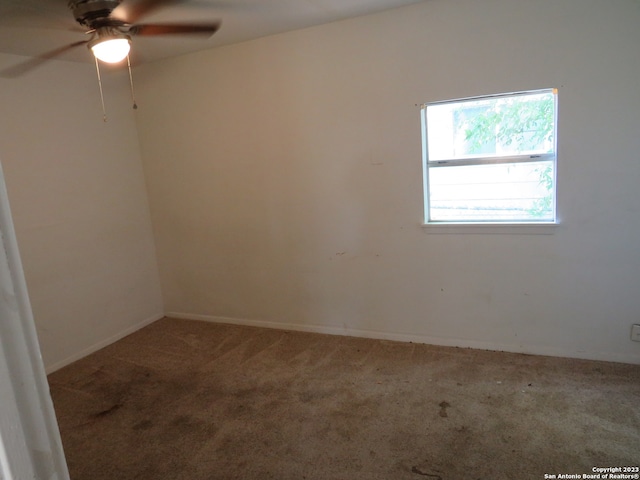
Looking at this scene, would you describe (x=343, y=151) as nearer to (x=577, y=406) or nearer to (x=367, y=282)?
(x=367, y=282)

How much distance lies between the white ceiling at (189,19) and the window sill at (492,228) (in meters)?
1.60

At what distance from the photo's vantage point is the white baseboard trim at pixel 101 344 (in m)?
3.42

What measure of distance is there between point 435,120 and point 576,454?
227 cm

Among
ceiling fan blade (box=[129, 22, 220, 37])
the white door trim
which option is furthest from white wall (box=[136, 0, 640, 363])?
the white door trim

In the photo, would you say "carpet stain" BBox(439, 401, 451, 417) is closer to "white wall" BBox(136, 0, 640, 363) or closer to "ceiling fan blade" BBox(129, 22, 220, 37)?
"white wall" BBox(136, 0, 640, 363)

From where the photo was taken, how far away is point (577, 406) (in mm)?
2426

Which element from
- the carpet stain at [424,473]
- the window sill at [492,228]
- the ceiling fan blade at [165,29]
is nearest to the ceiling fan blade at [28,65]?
the ceiling fan blade at [165,29]

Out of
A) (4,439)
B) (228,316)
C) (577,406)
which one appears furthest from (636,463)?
(228,316)

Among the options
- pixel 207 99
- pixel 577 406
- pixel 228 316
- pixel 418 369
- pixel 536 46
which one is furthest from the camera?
pixel 228 316

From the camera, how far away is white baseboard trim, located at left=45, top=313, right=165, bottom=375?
11.2ft

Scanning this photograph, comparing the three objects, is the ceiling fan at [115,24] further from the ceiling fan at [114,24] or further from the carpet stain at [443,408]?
the carpet stain at [443,408]

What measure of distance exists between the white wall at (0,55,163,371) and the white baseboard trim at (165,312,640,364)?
2.44 feet

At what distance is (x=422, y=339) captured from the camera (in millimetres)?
3367

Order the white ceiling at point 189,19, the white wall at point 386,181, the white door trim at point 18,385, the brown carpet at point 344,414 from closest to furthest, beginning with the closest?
the white door trim at point 18,385, the brown carpet at point 344,414, the white ceiling at point 189,19, the white wall at point 386,181
